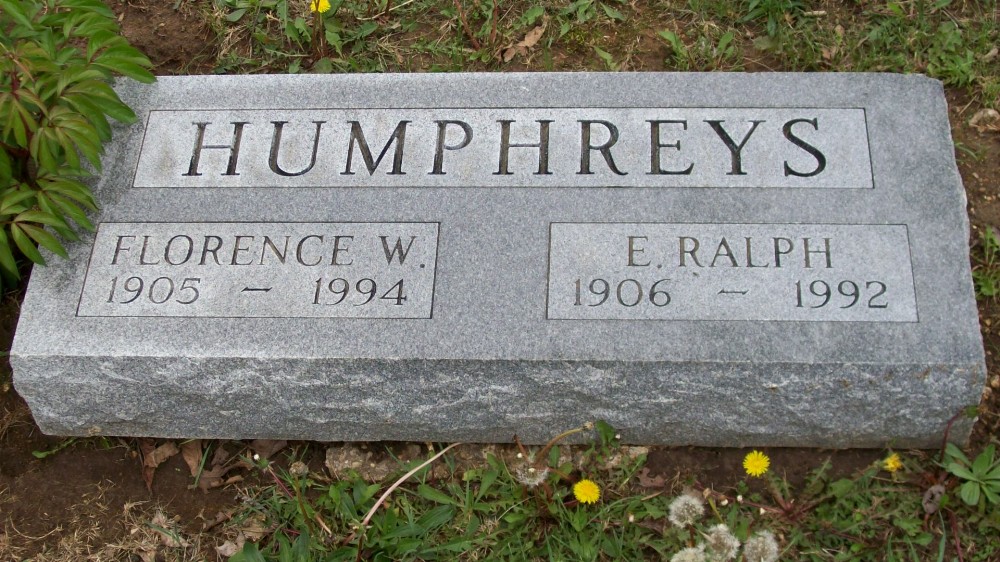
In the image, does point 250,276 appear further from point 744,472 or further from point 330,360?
point 744,472

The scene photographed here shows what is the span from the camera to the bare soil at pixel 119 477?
9.93 feet

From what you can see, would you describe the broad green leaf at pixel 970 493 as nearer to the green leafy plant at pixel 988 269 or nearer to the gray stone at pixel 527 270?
the gray stone at pixel 527 270

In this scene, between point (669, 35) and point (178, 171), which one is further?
point (669, 35)

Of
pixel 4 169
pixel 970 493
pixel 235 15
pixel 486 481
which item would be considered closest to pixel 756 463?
pixel 970 493

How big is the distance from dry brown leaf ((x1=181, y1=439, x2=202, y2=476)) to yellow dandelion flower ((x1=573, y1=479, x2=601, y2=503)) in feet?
4.33

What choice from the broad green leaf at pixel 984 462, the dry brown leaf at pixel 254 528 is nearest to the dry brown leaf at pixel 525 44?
the dry brown leaf at pixel 254 528

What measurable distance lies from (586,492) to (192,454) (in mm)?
1389

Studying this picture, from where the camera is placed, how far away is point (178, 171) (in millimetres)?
3178

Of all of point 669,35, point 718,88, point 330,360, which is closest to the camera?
point 330,360

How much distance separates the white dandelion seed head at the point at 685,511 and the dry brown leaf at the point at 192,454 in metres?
1.62

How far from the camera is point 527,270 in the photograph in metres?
2.91

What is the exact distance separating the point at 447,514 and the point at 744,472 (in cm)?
99

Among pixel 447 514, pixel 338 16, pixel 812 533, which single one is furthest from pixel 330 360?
pixel 338 16

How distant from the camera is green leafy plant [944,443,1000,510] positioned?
282cm
